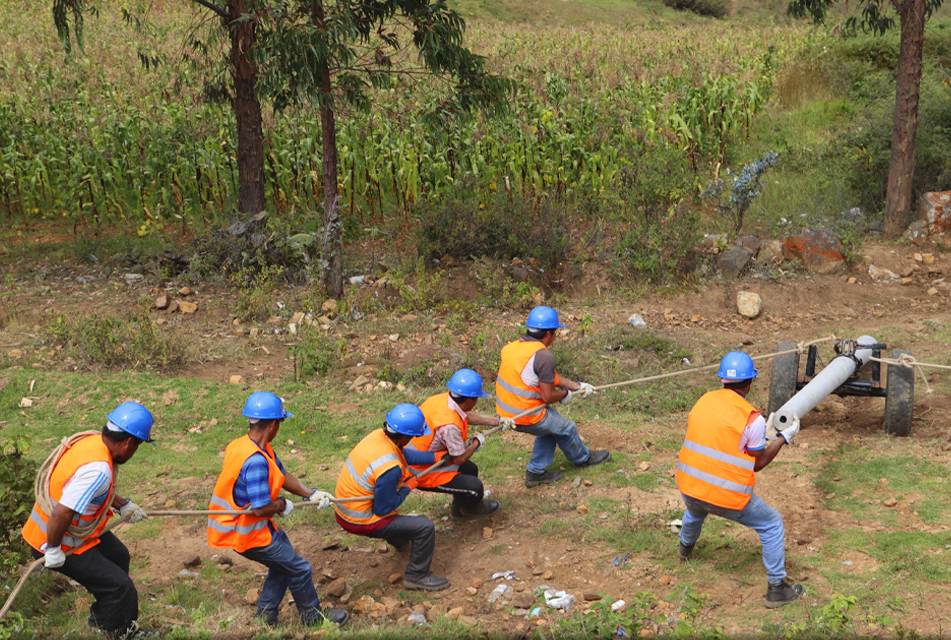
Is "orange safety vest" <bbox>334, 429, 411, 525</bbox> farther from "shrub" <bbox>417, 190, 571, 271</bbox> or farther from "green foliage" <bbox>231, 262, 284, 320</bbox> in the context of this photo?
"shrub" <bbox>417, 190, 571, 271</bbox>

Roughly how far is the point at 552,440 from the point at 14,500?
13.4 feet

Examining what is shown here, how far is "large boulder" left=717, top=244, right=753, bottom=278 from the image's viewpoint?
1197cm

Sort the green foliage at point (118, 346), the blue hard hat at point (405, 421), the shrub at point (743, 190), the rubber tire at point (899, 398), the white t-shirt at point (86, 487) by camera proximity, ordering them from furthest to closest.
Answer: the shrub at point (743, 190), the green foliage at point (118, 346), the rubber tire at point (899, 398), the blue hard hat at point (405, 421), the white t-shirt at point (86, 487)

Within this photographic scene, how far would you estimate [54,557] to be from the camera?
4.52 metres

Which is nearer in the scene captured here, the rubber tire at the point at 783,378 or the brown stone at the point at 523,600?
the brown stone at the point at 523,600

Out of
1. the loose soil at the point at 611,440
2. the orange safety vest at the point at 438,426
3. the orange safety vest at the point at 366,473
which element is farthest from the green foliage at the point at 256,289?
the orange safety vest at the point at 366,473

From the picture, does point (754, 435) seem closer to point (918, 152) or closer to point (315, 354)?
point (315, 354)

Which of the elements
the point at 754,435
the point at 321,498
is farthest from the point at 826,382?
the point at 321,498

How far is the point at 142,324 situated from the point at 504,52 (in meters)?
14.2

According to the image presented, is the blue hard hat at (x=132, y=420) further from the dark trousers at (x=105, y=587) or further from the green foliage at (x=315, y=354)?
the green foliage at (x=315, y=354)

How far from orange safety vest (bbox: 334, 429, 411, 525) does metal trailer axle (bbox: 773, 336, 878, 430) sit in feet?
8.51

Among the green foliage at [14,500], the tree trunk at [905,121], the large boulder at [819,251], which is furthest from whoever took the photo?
the large boulder at [819,251]

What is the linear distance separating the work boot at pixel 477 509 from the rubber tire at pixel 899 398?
12.3ft

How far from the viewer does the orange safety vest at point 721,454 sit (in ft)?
16.5
